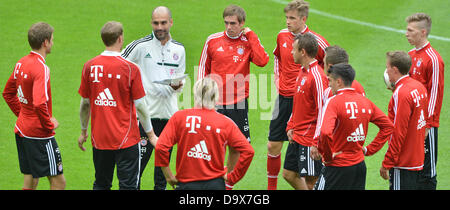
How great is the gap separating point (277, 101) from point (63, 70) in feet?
18.2

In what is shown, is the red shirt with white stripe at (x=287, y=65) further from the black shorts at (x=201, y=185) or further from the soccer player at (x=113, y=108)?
the black shorts at (x=201, y=185)

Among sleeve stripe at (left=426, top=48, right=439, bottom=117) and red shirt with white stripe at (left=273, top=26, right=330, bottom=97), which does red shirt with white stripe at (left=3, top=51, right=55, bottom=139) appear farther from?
sleeve stripe at (left=426, top=48, right=439, bottom=117)

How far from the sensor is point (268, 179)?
A: 8.62 meters

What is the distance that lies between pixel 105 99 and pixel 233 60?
2349 mm

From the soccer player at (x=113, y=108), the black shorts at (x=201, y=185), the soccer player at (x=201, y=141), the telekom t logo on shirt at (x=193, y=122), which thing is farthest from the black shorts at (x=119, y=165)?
the telekom t logo on shirt at (x=193, y=122)

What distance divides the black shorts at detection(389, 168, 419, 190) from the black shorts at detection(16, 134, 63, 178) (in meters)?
3.79

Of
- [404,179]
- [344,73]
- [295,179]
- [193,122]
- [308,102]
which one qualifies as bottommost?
[295,179]

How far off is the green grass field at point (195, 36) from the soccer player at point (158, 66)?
4.51 feet

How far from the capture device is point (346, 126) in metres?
6.41

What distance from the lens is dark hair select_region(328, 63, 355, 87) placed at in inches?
255

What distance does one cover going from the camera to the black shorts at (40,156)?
24.1ft

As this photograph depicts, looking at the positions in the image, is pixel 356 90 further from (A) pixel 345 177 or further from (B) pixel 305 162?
(B) pixel 305 162


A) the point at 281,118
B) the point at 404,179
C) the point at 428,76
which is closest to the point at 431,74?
the point at 428,76

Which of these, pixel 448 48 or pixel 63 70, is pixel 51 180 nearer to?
pixel 63 70
